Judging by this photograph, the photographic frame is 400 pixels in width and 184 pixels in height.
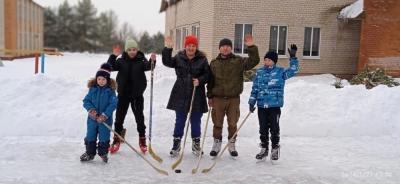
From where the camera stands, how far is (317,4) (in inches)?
658

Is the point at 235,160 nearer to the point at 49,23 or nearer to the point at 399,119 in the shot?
the point at 399,119

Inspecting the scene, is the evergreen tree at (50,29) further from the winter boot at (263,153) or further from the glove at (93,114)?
the winter boot at (263,153)

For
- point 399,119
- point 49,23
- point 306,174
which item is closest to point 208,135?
point 306,174

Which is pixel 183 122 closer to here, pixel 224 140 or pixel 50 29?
pixel 224 140

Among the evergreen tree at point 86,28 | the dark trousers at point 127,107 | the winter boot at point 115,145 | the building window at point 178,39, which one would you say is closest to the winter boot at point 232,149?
the dark trousers at point 127,107

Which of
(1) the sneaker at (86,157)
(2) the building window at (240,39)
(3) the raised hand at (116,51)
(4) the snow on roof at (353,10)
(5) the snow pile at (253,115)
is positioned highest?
(4) the snow on roof at (353,10)

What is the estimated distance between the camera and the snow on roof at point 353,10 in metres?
15.9

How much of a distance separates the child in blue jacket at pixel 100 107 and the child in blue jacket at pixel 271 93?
1916 millimetres

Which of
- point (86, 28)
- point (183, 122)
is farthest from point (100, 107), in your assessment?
point (86, 28)

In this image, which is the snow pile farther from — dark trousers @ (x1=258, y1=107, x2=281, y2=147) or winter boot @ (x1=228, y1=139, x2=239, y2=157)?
dark trousers @ (x1=258, y1=107, x2=281, y2=147)

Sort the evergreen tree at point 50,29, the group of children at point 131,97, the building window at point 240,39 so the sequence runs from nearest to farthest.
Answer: the group of children at point 131,97, the building window at point 240,39, the evergreen tree at point 50,29

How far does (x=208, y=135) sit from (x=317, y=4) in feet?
35.2

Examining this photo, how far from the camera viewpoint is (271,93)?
5988 millimetres

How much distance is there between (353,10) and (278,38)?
2837 mm
